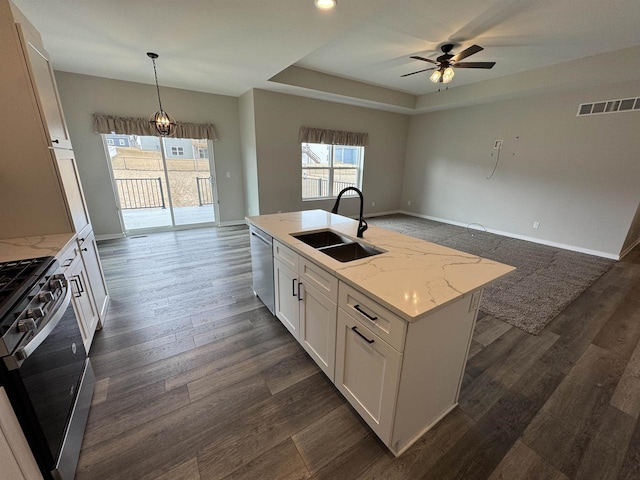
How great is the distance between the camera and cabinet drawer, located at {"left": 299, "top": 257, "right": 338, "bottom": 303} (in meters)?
1.45

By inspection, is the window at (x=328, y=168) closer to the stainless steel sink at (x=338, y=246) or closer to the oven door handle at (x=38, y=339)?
the stainless steel sink at (x=338, y=246)

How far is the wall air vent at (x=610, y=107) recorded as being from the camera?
359 centimetres

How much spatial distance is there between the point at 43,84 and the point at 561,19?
184 inches

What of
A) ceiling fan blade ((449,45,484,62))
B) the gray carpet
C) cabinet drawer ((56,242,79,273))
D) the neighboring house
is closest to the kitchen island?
the gray carpet

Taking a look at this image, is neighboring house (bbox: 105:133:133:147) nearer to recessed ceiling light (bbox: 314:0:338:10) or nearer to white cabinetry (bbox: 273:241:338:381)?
recessed ceiling light (bbox: 314:0:338:10)

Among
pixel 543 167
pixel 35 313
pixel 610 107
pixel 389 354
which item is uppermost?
pixel 610 107

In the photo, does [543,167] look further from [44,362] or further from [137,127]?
[137,127]

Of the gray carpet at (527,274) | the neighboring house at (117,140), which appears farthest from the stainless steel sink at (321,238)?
the neighboring house at (117,140)

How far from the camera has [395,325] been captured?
3.56 ft

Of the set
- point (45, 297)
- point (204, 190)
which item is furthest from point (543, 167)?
point (204, 190)

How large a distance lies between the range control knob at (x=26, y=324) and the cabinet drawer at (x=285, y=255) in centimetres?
125

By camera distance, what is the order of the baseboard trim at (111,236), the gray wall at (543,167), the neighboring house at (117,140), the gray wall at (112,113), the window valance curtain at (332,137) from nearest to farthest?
the gray wall at (543,167), the gray wall at (112,113), the neighboring house at (117,140), the baseboard trim at (111,236), the window valance curtain at (332,137)

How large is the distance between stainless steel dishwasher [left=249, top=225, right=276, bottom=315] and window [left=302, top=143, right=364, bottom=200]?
11.1 feet

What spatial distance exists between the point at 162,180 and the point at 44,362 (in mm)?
4758
